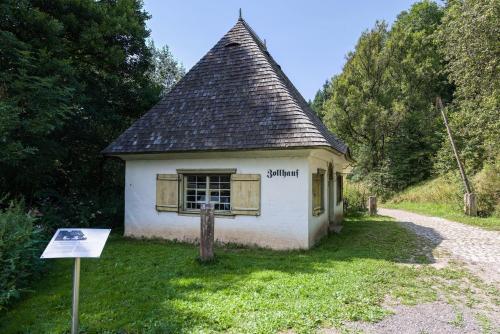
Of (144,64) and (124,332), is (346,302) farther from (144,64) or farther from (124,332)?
Result: (144,64)

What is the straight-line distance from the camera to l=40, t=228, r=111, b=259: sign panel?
3.95m

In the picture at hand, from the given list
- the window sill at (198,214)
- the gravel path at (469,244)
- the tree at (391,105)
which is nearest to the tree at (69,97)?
the window sill at (198,214)

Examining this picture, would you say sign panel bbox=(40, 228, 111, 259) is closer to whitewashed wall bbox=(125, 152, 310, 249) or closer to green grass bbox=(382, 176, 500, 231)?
whitewashed wall bbox=(125, 152, 310, 249)

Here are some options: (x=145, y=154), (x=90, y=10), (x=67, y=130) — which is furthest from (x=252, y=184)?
(x=90, y=10)

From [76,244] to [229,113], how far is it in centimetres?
694

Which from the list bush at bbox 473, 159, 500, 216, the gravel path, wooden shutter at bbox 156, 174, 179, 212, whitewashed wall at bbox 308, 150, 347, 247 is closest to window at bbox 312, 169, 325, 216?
whitewashed wall at bbox 308, 150, 347, 247

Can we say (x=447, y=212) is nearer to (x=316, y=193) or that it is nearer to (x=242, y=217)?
(x=316, y=193)

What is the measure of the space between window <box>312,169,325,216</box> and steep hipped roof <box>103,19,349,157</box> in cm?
102

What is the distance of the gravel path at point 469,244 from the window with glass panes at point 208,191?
5.72 metres

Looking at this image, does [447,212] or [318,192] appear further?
[447,212]

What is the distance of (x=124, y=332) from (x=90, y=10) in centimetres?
1154

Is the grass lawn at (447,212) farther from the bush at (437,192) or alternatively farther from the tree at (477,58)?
the tree at (477,58)

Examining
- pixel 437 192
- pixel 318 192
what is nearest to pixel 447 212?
pixel 437 192

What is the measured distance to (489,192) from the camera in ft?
57.8
